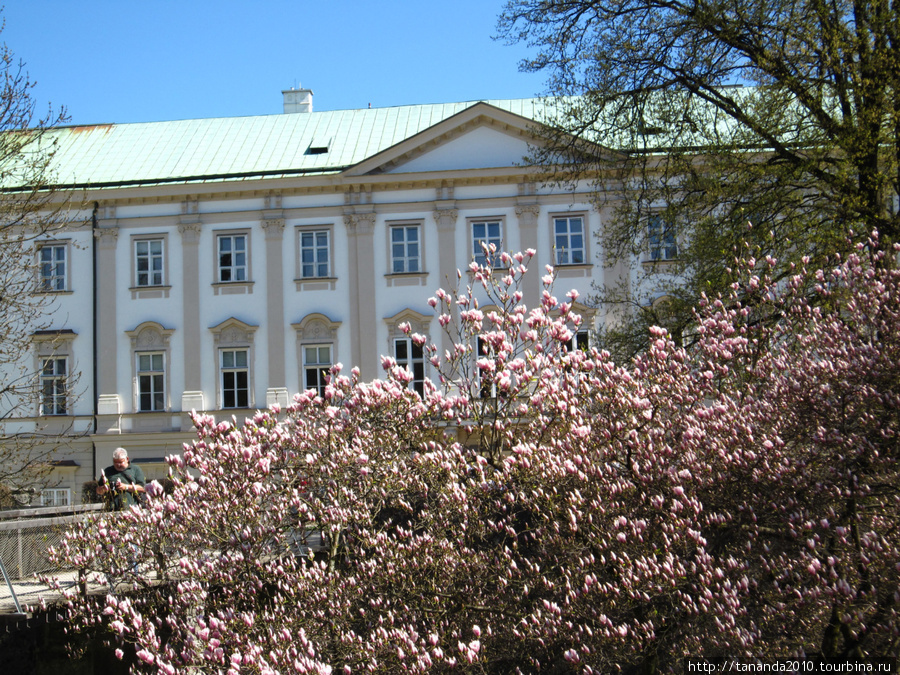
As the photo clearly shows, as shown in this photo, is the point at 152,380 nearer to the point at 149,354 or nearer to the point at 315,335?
the point at 149,354

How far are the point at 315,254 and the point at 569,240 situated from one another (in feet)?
27.5

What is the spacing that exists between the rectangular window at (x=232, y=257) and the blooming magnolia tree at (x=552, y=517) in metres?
22.8

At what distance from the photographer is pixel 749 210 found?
1332cm

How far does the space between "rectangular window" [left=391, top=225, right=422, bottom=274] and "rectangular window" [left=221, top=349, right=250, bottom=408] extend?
572 centimetres

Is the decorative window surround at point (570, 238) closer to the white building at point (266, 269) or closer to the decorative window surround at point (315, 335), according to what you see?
the white building at point (266, 269)

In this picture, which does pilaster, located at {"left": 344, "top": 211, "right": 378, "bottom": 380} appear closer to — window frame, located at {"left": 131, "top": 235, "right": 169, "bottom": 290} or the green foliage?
window frame, located at {"left": 131, "top": 235, "right": 169, "bottom": 290}

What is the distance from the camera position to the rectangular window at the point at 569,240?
29.3 m

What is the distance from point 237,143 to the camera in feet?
110

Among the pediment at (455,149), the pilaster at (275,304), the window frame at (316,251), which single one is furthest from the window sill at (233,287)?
the pediment at (455,149)

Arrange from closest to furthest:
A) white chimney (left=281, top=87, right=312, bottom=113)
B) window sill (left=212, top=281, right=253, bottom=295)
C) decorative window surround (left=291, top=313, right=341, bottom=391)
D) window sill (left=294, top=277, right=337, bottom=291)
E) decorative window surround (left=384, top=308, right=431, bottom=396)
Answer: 1. decorative window surround (left=384, top=308, right=431, bottom=396)
2. decorative window surround (left=291, top=313, right=341, bottom=391)
3. window sill (left=294, top=277, right=337, bottom=291)
4. window sill (left=212, top=281, right=253, bottom=295)
5. white chimney (left=281, top=87, right=312, bottom=113)

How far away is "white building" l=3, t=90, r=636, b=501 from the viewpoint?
29.4m

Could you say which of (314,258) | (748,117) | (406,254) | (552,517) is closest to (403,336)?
(406,254)

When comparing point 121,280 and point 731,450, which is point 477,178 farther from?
point 731,450

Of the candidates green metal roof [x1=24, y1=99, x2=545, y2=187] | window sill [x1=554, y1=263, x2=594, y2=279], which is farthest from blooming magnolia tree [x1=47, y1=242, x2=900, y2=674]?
green metal roof [x1=24, y1=99, x2=545, y2=187]
